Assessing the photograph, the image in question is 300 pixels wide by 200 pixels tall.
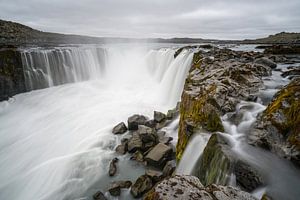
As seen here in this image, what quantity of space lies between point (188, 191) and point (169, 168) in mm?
5219

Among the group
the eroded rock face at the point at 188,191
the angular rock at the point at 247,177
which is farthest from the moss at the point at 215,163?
the eroded rock face at the point at 188,191

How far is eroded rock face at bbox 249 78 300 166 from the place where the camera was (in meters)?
4.87

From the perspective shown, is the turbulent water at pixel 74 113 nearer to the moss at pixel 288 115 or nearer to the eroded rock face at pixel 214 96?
the eroded rock face at pixel 214 96

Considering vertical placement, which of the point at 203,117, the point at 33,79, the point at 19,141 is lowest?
the point at 19,141

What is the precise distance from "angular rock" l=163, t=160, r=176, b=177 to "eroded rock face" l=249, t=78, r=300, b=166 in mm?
3154

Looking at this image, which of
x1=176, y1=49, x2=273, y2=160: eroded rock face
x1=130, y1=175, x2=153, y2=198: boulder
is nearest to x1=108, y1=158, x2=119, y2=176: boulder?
x1=130, y1=175, x2=153, y2=198: boulder

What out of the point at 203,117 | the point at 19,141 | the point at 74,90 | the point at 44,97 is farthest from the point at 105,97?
the point at 203,117

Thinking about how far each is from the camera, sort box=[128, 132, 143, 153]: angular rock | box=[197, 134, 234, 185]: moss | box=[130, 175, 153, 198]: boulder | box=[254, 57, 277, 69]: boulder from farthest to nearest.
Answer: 1. box=[254, 57, 277, 69]: boulder
2. box=[128, 132, 143, 153]: angular rock
3. box=[130, 175, 153, 198]: boulder
4. box=[197, 134, 234, 185]: moss

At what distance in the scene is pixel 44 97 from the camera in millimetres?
18906

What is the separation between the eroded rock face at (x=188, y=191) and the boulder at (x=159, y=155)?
568 cm

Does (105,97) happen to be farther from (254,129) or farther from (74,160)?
(254,129)

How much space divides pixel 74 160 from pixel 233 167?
292 inches

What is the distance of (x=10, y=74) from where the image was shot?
734 inches

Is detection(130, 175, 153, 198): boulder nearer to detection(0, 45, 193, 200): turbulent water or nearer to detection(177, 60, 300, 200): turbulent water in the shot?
detection(0, 45, 193, 200): turbulent water
